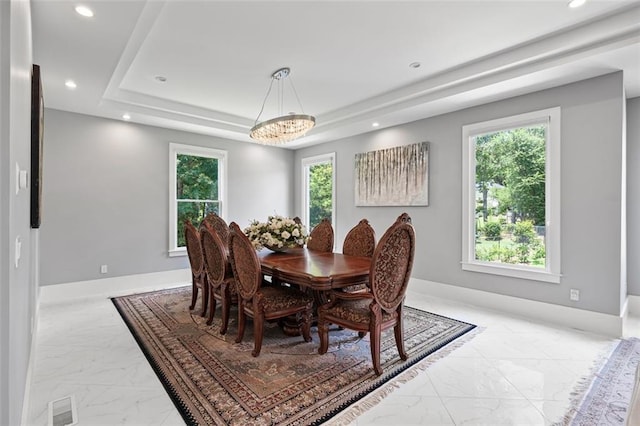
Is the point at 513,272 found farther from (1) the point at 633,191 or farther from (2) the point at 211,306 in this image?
(2) the point at 211,306

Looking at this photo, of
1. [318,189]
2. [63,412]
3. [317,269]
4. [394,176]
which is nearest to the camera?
[63,412]

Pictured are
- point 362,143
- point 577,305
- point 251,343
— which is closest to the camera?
point 251,343

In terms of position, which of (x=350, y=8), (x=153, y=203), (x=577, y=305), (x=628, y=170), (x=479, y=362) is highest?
(x=350, y=8)

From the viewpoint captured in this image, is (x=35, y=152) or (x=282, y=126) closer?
(x=35, y=152)

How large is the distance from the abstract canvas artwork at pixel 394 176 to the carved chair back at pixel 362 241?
153 centimetres

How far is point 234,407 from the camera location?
1963 mm

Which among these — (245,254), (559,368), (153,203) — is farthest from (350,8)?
(153,203)

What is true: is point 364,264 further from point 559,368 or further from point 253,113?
point 253,113

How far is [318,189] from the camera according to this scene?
664 cm

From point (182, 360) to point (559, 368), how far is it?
3.00 m

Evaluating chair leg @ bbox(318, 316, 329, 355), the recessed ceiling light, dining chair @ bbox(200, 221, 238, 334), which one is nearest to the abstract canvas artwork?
chair leg @ bbox(318, 316, 329, 355)

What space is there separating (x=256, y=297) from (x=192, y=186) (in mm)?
3712

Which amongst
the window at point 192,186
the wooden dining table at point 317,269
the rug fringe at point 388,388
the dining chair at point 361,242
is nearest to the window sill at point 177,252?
the window at point 192,186

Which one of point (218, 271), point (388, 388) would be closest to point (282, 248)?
point (218, 271)
